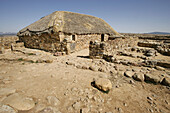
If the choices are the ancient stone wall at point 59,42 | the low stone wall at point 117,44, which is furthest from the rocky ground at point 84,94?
the ancient stone wall at point 59,42

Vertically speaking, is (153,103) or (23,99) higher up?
(23,99)

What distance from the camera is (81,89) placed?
120 inches

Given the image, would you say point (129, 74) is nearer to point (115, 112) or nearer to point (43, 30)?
point (115, 112)

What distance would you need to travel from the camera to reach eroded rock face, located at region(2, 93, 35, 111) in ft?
6.87

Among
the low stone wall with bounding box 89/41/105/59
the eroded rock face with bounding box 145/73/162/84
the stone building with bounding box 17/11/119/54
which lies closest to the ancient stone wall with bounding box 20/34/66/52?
the stone building with bounding box 17/11/119/54

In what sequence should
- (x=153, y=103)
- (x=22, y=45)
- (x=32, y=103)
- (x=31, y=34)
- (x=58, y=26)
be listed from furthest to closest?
(x=22, y=45) → (x=31, y=34) → (x=58, y=26) → (x=153, y=103) → (x=32, y=103)

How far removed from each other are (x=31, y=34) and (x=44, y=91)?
1199 cm

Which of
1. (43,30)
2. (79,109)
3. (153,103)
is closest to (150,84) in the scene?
(153,103)

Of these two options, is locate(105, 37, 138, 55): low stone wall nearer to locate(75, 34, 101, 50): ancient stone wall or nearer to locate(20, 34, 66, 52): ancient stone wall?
locate(20, 34, 66, 52): ancient stone wall

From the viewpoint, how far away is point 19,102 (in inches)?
86.9

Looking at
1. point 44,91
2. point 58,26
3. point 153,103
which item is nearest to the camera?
point 153,103

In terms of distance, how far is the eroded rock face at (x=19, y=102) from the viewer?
209 cm

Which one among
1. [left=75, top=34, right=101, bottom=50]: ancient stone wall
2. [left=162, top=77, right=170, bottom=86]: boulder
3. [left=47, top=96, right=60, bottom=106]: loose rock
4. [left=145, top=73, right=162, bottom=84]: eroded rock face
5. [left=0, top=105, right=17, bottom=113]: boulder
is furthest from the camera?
[left=75, top=34, right=101, bottom=50]: ancient stone wall

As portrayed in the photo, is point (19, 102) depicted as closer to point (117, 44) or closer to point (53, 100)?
point (53, 100)
